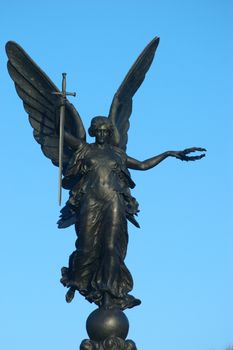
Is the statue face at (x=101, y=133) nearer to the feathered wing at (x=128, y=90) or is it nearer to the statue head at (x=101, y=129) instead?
the statue head at (x=101, y=129)

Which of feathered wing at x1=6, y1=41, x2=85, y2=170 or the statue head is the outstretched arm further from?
feathered wing at x1=6, y1=41, x2=85, y2=170

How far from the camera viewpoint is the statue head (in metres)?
14.6

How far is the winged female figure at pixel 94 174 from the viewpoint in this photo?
45.3 feet

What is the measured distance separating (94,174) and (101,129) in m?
0.79

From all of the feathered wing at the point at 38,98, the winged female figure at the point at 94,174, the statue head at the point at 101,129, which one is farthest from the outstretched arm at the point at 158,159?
the feathered wing at the point at 38,98

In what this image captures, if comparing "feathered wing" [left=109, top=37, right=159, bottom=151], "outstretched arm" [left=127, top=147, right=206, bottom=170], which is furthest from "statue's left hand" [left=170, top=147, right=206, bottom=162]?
"feathered wing" [left=109, top=37, right=159, bottom=151]

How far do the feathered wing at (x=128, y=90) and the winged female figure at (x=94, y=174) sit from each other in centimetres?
2

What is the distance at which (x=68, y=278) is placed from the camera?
14.0m

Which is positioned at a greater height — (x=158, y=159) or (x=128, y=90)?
(x=128, y=90)

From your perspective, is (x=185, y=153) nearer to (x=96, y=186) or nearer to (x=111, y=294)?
(x=96, y=186)

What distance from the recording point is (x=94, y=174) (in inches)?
561

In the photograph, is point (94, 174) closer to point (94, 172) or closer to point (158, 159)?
point (94, 172)

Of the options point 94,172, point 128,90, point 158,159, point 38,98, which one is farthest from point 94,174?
point 128,90

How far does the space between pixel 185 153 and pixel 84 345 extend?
142 inches
